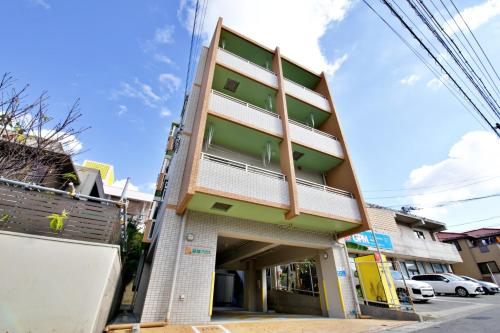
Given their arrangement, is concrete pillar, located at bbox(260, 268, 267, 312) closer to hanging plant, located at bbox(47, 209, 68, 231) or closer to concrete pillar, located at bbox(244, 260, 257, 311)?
concrete pillar, located at bbox(244, 260, 257, 311)

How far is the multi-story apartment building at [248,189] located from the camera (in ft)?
22.0

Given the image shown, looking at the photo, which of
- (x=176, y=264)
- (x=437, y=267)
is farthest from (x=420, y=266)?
(x=176, y=264)

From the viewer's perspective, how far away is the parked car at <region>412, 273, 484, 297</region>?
1502 centimetres

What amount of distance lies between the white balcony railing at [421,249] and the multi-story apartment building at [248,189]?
37.5 ft

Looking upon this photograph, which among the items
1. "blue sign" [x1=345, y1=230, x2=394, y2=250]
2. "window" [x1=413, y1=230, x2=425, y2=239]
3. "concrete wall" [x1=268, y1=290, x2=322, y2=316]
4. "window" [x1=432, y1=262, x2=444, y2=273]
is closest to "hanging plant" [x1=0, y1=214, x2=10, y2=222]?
"concrete wall" [x1=268, y1=290, x2=322, y2=316]

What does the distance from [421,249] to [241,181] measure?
20.7m

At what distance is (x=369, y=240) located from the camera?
15.5 metres

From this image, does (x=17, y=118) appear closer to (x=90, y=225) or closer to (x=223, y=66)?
(x=90, y=225)

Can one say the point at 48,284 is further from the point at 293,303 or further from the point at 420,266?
the point at 420,266

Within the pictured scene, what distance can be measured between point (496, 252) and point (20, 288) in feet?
128

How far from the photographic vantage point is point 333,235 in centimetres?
999

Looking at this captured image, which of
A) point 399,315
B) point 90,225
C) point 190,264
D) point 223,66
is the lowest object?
point 399,315

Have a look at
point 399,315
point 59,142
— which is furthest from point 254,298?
point 59,142

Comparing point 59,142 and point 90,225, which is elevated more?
point 59,142
